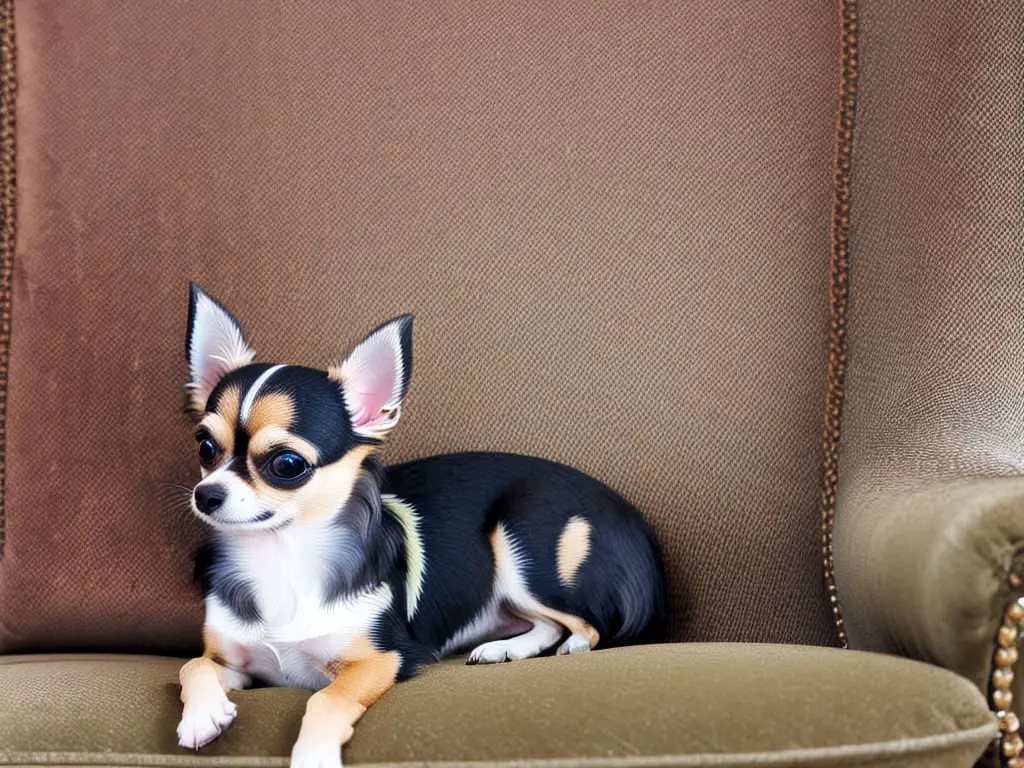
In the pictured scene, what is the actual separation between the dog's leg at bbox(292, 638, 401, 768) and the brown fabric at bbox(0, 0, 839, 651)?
1.38 ft

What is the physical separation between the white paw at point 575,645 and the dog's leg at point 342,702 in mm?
208

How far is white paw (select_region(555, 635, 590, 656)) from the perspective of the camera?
120 cm

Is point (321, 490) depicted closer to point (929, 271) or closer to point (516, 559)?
point (516, 559)

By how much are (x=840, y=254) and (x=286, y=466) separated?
0.77 m

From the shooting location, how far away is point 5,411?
1.46 meters

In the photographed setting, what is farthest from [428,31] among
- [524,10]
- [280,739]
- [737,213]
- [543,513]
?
[280,739]

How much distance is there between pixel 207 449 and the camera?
3.54ft

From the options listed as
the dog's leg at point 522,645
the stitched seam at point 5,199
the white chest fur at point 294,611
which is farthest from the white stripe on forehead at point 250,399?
the stitched seam at point 5,199

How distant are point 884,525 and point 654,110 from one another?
0.67 m

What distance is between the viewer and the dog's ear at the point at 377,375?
1122 mm

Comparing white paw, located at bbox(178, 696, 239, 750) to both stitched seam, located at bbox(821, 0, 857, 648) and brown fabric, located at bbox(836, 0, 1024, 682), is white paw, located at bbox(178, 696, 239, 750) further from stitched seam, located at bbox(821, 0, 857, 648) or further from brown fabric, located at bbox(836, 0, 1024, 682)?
stitched seam, located at bbox(821, 0, 857, 648)

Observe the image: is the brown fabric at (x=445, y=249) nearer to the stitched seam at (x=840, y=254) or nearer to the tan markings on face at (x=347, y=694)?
the stitched seam at (x=840, y=254)

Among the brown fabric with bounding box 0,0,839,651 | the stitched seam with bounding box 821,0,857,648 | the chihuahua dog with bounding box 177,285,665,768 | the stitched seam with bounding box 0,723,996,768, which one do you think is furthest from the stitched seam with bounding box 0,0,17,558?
the stitched seam with bounding box 821,0,857,648

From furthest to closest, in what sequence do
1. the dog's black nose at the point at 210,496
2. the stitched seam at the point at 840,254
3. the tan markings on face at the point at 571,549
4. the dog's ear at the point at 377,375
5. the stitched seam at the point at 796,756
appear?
the stitched seam at the point at 840,254 < the tan markings on face at the point at 571,549 < the dog's ear at the point at 377,375 < the dog's black nose at the point at 210,496 < the stitched seam at the point at 796,756
